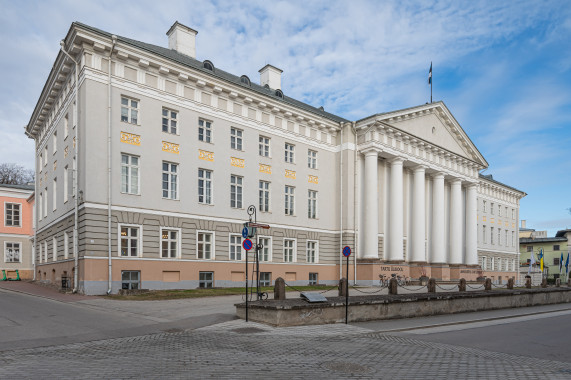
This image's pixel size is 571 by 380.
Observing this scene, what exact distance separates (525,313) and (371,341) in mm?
12832

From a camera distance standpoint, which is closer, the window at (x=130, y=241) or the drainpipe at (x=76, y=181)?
the drainpipe at (x=76, y=181)

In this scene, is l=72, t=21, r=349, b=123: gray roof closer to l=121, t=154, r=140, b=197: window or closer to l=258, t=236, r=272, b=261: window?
l=121, t=154, r=140, b=197: window

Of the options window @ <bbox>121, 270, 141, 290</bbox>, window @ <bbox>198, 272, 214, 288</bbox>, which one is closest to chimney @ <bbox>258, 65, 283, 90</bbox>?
window @ <bbox>198, 272, 214, 288</bbox>

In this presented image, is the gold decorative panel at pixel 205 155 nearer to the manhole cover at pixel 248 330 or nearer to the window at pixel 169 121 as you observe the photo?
the window at pixel 169 121

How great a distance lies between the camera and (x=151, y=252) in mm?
26656

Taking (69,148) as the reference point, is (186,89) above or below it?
above

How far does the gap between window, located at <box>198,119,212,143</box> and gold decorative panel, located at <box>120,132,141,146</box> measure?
436 centimetres

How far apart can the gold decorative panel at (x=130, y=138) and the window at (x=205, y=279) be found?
29.0 ft

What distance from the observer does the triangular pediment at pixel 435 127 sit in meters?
40.9

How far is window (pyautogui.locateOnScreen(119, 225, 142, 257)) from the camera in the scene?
25641mm

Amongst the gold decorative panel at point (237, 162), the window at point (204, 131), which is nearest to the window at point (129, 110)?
the window at point (204, 131)

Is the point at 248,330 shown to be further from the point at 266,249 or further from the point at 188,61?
the point at 188,61

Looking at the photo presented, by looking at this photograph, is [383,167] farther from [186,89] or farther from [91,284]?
[91,284]

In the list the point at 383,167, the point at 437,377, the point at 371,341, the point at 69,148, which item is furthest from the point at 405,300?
the point at 383,167
